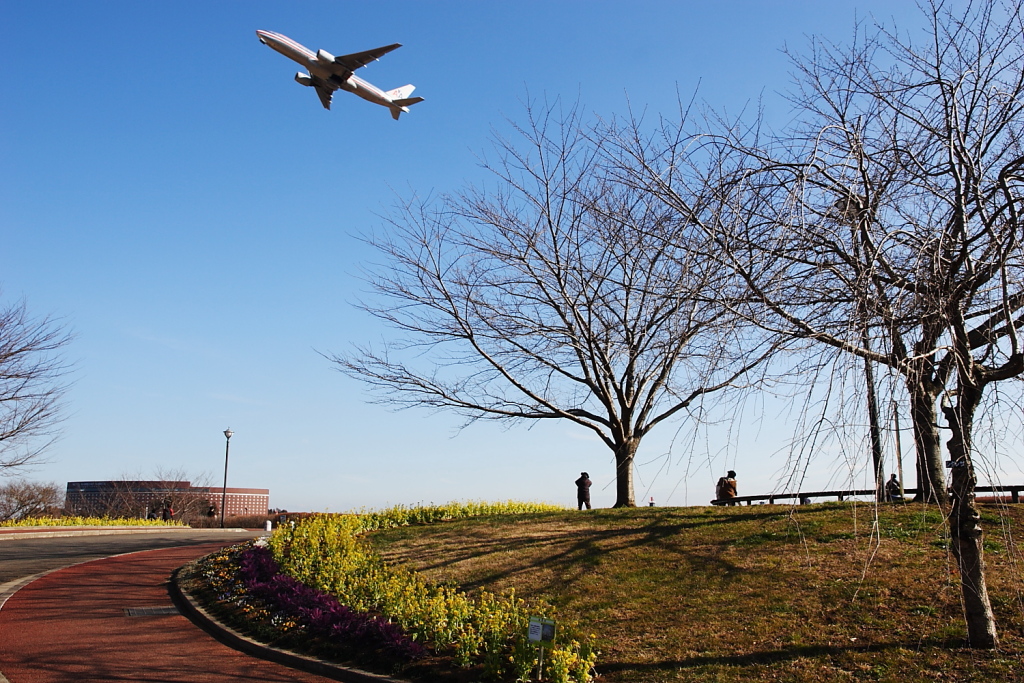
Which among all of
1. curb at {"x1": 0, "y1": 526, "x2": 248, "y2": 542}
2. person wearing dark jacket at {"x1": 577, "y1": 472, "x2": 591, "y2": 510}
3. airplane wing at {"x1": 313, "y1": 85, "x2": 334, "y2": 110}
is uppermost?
airplane wing at {"x1": 313, "y1": 85, "x2": 334, "y2": 110}

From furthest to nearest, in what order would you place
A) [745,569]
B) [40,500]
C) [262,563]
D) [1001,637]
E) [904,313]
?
1. [40,500]
2. [262,563]
3. [745,569]
4. [1001,637]
5. [904,313]

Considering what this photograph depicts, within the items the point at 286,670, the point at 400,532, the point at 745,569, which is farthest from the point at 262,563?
the point at 745,569

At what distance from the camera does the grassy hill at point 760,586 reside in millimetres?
7871

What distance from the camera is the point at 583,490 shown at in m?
22.6

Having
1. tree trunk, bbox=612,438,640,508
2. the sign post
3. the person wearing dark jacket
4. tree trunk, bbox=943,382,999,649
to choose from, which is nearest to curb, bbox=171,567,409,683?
the sign post

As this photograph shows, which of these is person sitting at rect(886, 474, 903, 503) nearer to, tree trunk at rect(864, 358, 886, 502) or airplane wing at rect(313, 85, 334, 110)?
tree trunk at rect(864, 358, 886, 502)

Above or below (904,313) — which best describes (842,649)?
below

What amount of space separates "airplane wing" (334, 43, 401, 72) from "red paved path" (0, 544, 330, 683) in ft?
42.1

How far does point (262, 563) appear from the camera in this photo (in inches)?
591

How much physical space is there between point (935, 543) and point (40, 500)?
47.8 meters

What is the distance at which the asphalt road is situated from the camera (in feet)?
55.2

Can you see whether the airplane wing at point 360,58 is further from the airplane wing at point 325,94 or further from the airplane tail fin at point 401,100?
the airplane tail fin at point 401,100

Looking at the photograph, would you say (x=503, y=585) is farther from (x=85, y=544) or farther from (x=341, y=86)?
(x=85, y=544)

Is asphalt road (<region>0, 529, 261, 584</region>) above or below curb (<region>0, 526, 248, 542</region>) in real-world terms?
below
